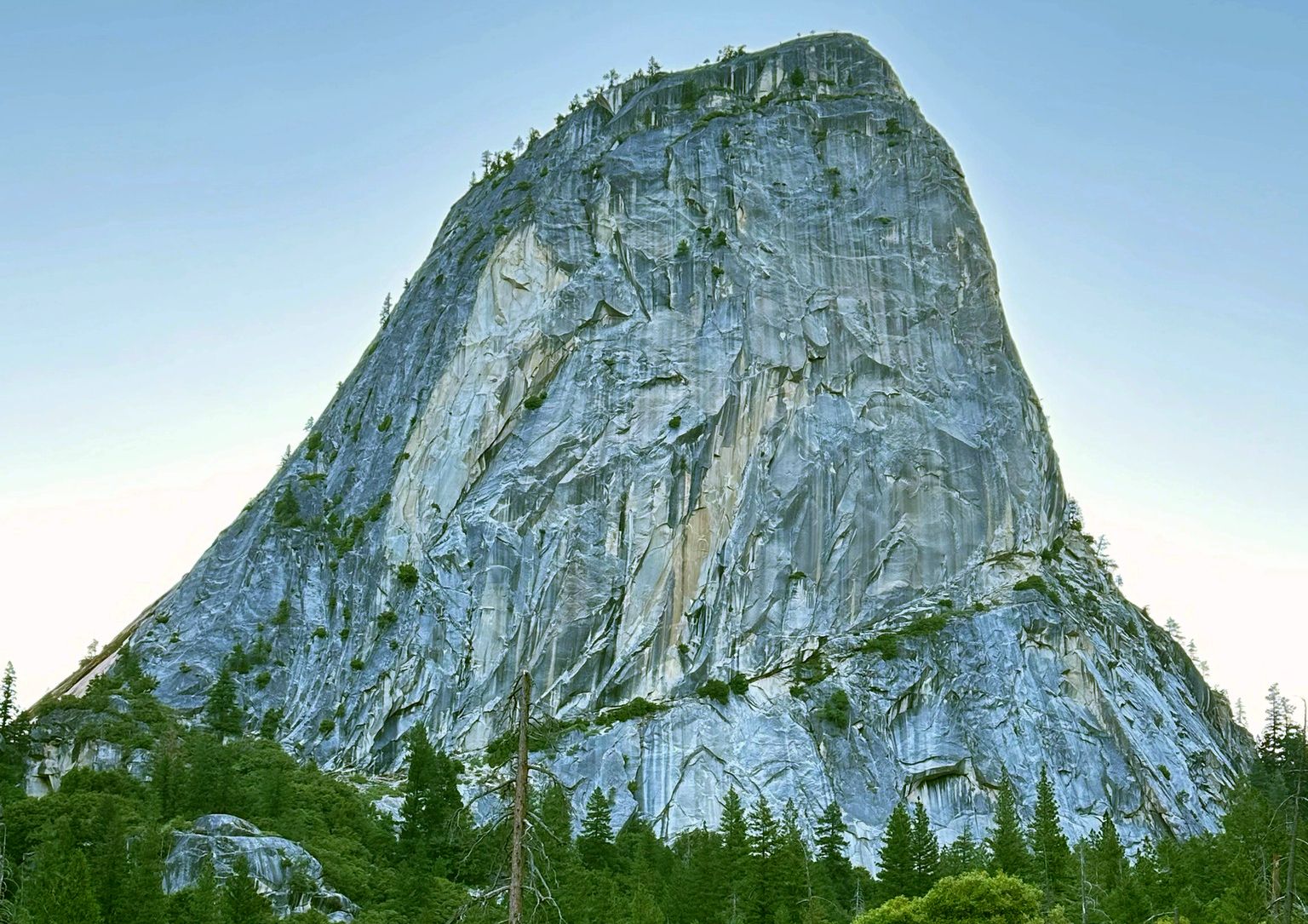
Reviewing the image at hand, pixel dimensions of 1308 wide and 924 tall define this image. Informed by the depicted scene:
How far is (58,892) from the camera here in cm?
4275

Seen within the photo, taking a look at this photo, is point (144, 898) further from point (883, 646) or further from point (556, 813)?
point (883, 646)

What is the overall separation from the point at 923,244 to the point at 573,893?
65603 mm

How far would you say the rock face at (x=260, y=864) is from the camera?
5350 cm

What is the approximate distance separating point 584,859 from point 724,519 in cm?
3109

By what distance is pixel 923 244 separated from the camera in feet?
347

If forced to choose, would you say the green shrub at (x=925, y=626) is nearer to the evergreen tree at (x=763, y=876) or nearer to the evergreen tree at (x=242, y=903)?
the evergreen tree at (x=763, y=876)

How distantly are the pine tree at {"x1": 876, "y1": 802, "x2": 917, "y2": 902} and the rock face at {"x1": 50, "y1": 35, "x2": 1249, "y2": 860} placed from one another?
16.2 m

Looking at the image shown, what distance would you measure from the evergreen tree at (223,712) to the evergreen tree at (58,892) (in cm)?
3917

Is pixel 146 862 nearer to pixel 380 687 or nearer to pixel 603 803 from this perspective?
pixel 603 803

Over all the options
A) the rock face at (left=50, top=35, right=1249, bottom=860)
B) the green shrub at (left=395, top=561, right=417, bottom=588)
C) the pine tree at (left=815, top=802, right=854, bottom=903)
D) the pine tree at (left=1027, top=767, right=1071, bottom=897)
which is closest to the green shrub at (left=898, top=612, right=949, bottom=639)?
the rock face at (left=50, top=35, right=1249, bottom=860)

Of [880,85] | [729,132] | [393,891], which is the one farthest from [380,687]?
[880,85]

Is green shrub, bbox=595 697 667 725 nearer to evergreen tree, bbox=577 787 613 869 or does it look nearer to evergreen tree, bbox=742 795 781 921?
evergreen tree, bbox=577 787 613 869

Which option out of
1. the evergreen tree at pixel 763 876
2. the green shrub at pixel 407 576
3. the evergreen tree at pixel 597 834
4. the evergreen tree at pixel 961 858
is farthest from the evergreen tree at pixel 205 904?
the green shrub at pixel 407 576

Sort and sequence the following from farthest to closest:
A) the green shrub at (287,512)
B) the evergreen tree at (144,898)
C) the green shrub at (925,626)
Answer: the green shrub at (287,512) → the green shrub at (925,626) → the evergreen tree at (144,898)
